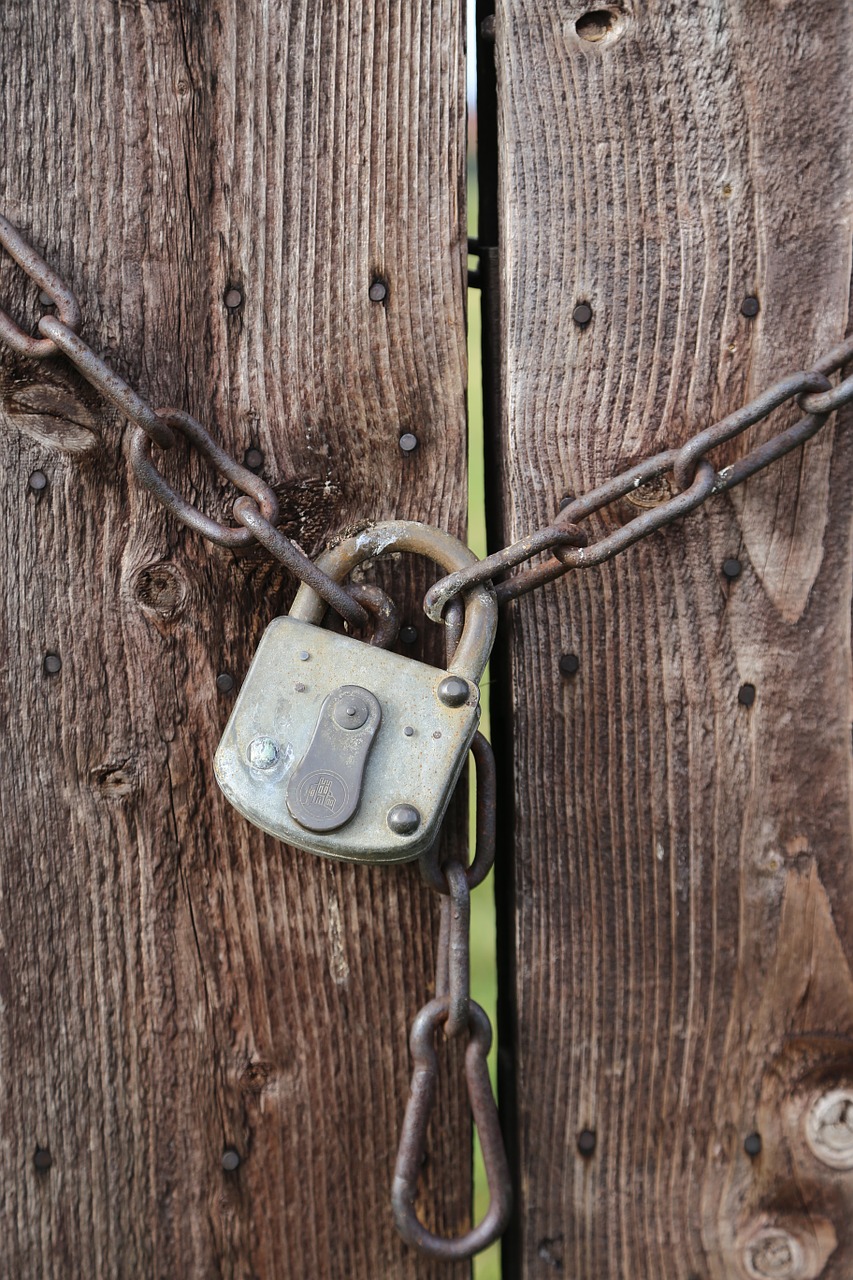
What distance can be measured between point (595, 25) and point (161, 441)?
20.3 inches

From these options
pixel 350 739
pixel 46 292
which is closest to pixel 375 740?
pixel 350 739

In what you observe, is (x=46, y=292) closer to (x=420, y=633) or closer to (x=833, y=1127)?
(x=420, y=633)

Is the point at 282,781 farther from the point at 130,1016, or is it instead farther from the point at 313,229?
the point at 313,229

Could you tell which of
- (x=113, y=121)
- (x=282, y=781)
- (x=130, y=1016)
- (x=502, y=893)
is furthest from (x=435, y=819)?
(x=113, y=121)

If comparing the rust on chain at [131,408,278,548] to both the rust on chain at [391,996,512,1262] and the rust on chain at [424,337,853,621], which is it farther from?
the rust on chain at [391,996,512,1262]

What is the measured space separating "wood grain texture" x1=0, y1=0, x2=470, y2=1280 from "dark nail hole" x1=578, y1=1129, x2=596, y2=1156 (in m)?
0.11

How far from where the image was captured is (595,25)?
782 millimetres

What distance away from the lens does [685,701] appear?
81 centimetres

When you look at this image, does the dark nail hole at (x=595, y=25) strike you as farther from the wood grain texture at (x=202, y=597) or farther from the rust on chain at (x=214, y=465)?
the rust on chain at (x=214, y=465)

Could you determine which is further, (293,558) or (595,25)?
(595,25)

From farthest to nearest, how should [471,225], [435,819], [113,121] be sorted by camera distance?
[471,225]
[113,121]
[435,819]

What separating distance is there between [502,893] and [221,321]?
0.58 metres

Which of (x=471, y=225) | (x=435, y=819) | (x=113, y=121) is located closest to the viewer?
(x=435, y=819)

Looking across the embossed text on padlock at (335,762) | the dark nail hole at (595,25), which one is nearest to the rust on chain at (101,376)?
the embossed text on padlock at (335,762)
